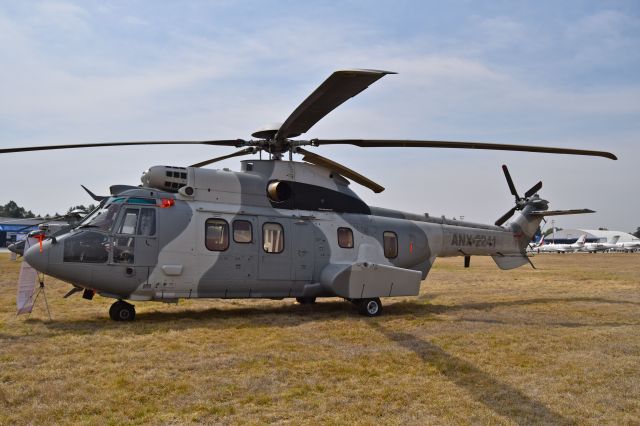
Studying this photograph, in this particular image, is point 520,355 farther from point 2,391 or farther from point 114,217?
point 114,217

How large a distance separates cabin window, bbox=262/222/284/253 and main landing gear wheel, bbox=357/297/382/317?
2089 mm


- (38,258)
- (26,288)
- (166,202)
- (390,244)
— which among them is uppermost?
(166,202)

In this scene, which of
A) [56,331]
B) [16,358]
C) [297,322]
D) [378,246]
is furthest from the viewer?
[378,246]

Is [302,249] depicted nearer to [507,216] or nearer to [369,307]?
[369,307]

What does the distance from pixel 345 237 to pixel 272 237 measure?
6.08 ft

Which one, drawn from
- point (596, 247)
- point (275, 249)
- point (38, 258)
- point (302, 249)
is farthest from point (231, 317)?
point (596, 247)

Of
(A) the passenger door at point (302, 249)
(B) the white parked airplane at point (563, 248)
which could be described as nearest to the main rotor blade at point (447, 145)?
(A) the passenger door at point (302, 249)

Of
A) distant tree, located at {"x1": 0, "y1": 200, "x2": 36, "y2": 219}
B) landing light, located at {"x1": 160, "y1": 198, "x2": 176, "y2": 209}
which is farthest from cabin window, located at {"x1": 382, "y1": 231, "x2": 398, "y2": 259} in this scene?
distant tree, located at {"x1": 0, "y1": 200, "x2": 36, "y2": 219}

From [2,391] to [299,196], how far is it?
7.61 m

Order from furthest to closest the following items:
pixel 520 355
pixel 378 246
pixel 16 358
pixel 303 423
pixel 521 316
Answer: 1. pixel 378 246
2. pixel 521 316
3. pixel 520 355
4. pixel 16 358
5. pixel 303 423

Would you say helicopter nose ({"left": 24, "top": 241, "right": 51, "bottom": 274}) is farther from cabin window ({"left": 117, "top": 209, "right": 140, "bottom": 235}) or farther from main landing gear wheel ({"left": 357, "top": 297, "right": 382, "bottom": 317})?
main landing gear wheel ({"left": 357, "top": 297, "right": 382, "bottom": 317})

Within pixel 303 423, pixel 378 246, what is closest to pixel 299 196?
pixel 378 246

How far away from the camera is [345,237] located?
1275 centimetres

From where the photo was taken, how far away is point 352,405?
5.45 metres
